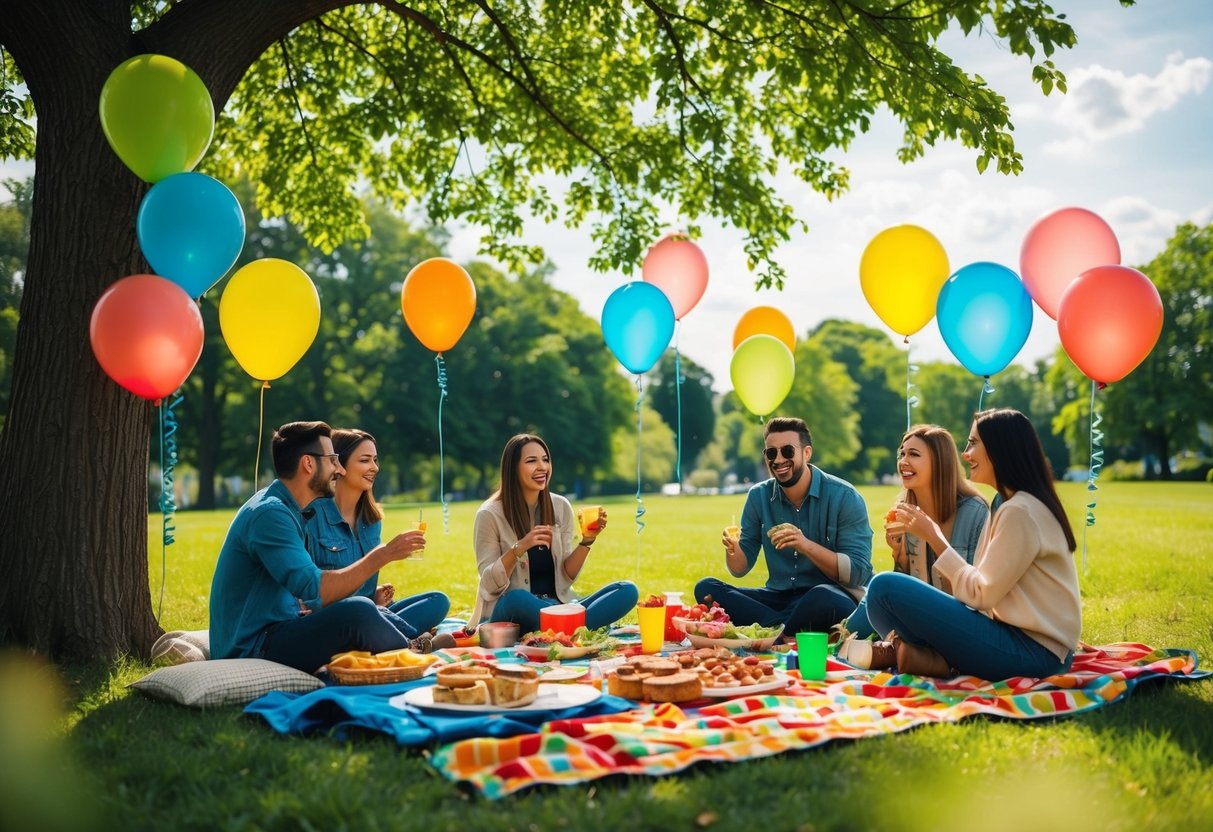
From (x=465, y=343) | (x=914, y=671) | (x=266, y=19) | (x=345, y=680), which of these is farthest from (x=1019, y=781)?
(x=465, y=343)

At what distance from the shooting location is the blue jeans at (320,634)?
549cm

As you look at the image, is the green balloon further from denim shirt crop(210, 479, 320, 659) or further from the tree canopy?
denim shirt crop(210, 479, 320, 659)

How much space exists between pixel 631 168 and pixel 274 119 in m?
3.84

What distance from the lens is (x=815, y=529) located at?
23.1 feet

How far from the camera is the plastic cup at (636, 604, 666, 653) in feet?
20.0

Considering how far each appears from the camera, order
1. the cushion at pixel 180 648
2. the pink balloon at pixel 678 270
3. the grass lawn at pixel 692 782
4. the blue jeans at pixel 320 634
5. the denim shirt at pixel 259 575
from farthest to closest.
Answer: the pink balloon at pixel 678 270 < the cushion at pixel 180 648 < the blue jeans at pixel 320 634 < the denim shirt at pixel 259 575 < the grass lawn at pixel 692 782

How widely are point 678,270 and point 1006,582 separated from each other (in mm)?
4522

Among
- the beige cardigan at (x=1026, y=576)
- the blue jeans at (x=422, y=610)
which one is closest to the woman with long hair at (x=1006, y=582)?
the beige cardigan at (x=1026, y=576)

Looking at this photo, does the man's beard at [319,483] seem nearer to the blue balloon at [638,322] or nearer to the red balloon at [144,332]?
the red balloon at [144,332]

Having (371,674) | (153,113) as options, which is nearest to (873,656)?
(371,674)

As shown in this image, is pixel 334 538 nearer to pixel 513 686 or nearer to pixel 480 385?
pixel 513 686

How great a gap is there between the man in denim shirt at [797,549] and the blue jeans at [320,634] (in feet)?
8.40

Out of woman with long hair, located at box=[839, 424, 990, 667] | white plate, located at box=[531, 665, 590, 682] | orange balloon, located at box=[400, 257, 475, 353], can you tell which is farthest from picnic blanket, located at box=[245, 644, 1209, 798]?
orange balloon, located at box=[400, 257, 475, 353]

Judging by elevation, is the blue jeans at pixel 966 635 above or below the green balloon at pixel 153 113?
below
